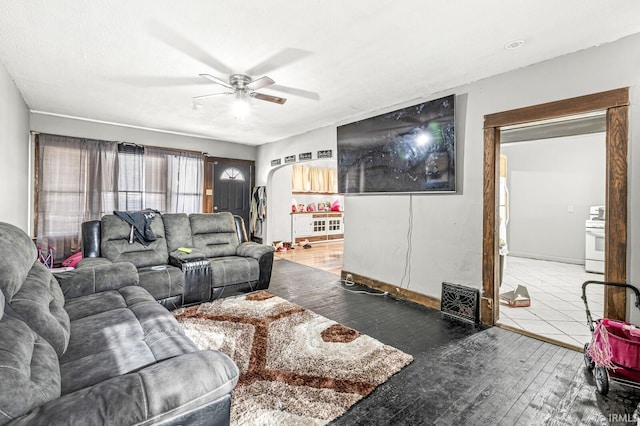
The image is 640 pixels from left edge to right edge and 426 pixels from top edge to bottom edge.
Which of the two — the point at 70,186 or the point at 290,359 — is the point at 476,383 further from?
the point at 70,186

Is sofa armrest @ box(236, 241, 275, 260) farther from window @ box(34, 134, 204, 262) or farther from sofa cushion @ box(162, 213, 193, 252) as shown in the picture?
window @ box(34, 134, 204, 262)

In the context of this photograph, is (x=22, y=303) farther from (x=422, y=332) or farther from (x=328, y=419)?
(x=422, y=332)

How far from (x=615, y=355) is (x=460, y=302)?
1.35m

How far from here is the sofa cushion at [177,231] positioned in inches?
157

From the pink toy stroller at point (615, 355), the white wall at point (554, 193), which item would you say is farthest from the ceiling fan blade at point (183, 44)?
the white wall at point (554, 193)

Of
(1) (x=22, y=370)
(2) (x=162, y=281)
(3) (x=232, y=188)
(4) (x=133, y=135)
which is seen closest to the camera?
(1) (x=22, y=370)

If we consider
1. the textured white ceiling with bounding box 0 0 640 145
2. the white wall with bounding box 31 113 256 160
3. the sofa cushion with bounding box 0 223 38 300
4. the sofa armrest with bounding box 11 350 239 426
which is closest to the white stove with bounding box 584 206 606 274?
the textured white ceiling with bounding box 0 0 640 145

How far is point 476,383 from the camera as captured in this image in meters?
2.09

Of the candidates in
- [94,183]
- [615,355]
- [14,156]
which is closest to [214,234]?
[14,156]

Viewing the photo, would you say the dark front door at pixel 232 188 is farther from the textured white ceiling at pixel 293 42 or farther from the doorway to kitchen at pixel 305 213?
the textured white ceiling at pixel 293 42

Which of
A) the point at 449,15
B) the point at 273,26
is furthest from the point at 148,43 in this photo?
the point at 449,15

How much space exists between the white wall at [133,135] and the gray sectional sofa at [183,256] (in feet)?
8.15

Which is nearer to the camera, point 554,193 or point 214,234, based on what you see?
point 214,234

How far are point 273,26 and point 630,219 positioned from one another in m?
3.05
